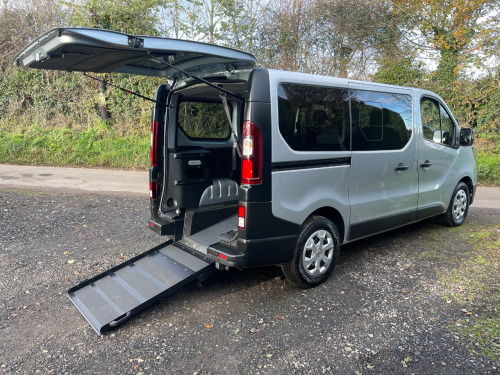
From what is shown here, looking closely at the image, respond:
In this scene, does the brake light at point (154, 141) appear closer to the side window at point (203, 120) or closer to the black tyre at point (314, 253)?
the side window at point (203, 120)

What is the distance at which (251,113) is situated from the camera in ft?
10.6

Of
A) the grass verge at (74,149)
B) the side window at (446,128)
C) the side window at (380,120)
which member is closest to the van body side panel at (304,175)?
the side window at (380,120)

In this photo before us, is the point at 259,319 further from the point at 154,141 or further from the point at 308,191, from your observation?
the point at 154,141

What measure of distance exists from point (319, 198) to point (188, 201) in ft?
5.52

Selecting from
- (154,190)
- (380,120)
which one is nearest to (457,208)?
(380,120)

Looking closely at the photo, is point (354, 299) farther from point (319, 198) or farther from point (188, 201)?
point (188, 201)

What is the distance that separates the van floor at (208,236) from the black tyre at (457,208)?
3.62 meters

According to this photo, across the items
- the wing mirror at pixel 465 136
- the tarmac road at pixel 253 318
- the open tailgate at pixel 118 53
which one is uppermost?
the open tailgate at pixel 118 53

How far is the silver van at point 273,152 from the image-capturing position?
3.30 meters

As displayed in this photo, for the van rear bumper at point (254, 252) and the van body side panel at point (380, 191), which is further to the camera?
the van body side panel at point (380, 191)

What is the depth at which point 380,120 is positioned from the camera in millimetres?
4410

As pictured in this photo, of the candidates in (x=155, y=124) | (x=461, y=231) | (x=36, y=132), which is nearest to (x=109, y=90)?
(x=36, y=132)

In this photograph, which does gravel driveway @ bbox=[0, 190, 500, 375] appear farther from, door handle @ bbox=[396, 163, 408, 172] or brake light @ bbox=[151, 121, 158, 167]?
brake light @ bbox=[151, 121, 158, 167]

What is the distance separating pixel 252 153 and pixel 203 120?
213cm
